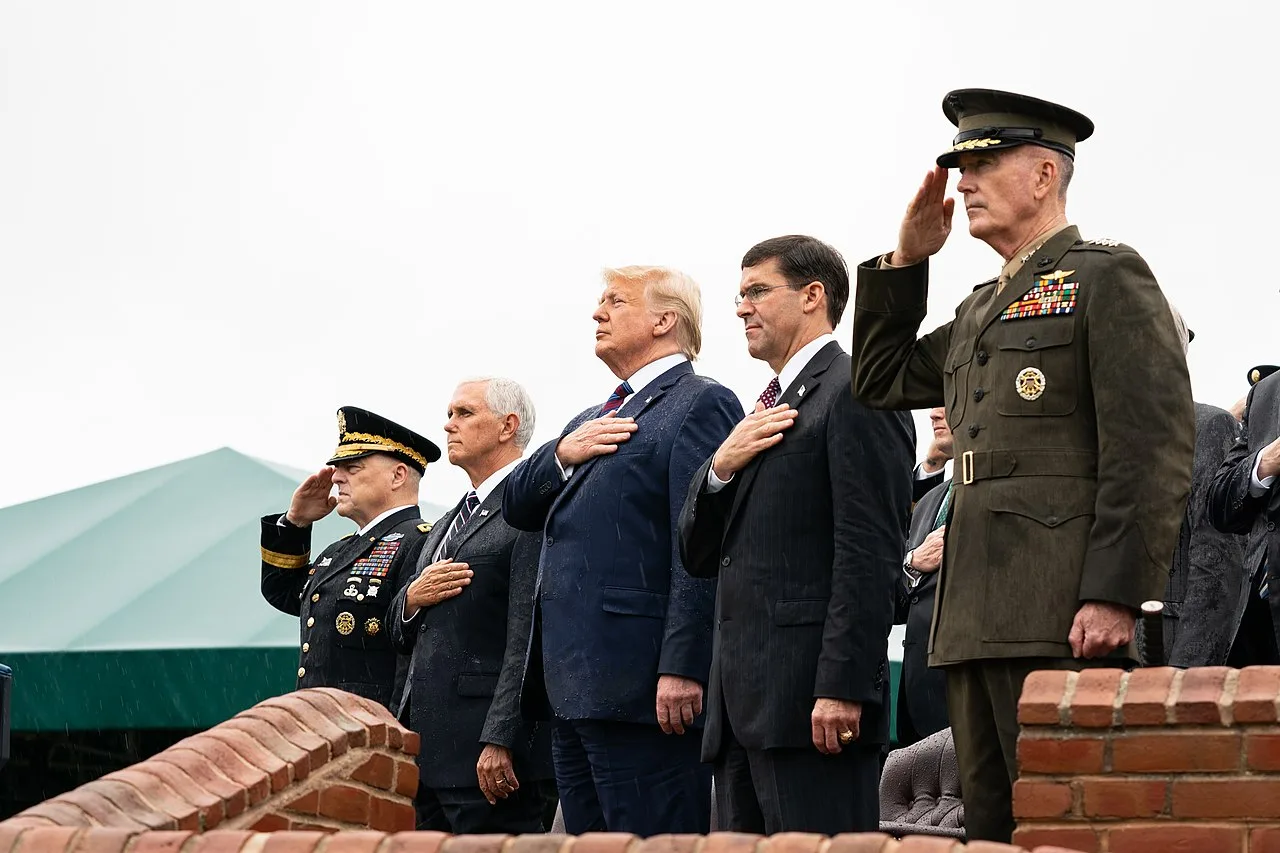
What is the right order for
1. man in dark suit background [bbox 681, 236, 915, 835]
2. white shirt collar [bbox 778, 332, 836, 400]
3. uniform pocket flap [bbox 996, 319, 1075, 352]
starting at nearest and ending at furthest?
uniform pocket flap [bbox 996, 319, 1075, 352] < man in dark suit background [bbox 681, 236, 915, 835] < white shirt collar [bbox 778, 332, 836, 400]

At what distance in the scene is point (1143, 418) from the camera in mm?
3797

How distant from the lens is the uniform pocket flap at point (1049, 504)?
3859 mm

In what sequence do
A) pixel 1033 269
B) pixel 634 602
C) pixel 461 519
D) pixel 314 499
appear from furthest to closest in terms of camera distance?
pixel 314 499
pixel 461 519
pixel 634 602
pixel 1033 269

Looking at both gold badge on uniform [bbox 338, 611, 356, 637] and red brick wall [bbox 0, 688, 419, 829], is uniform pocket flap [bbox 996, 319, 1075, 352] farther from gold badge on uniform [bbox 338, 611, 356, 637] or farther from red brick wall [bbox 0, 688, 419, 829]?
gold badge on uniform [bbox 338, 611, 356, 637]

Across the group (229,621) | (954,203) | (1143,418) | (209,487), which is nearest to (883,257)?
(954,203)

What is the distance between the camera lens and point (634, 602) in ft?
17.3

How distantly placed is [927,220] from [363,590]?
11.2 ft

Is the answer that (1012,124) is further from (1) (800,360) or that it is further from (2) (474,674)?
(2) (474,674)

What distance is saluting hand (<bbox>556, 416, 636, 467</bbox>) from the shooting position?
5.46 meters

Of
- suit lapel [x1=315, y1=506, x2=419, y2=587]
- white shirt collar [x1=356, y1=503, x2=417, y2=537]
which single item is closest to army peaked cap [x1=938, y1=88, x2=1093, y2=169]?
suit lapel [x1=315, y1=506, x2=419, y2=587]

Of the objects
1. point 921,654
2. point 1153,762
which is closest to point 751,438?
point 1153,762

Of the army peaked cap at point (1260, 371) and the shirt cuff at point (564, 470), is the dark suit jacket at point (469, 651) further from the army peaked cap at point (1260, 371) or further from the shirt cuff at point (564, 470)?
the army peaked cap at point (1260, 371)

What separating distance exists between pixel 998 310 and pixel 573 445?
1794 mm

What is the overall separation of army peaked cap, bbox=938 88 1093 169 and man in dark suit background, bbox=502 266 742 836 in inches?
58.3
